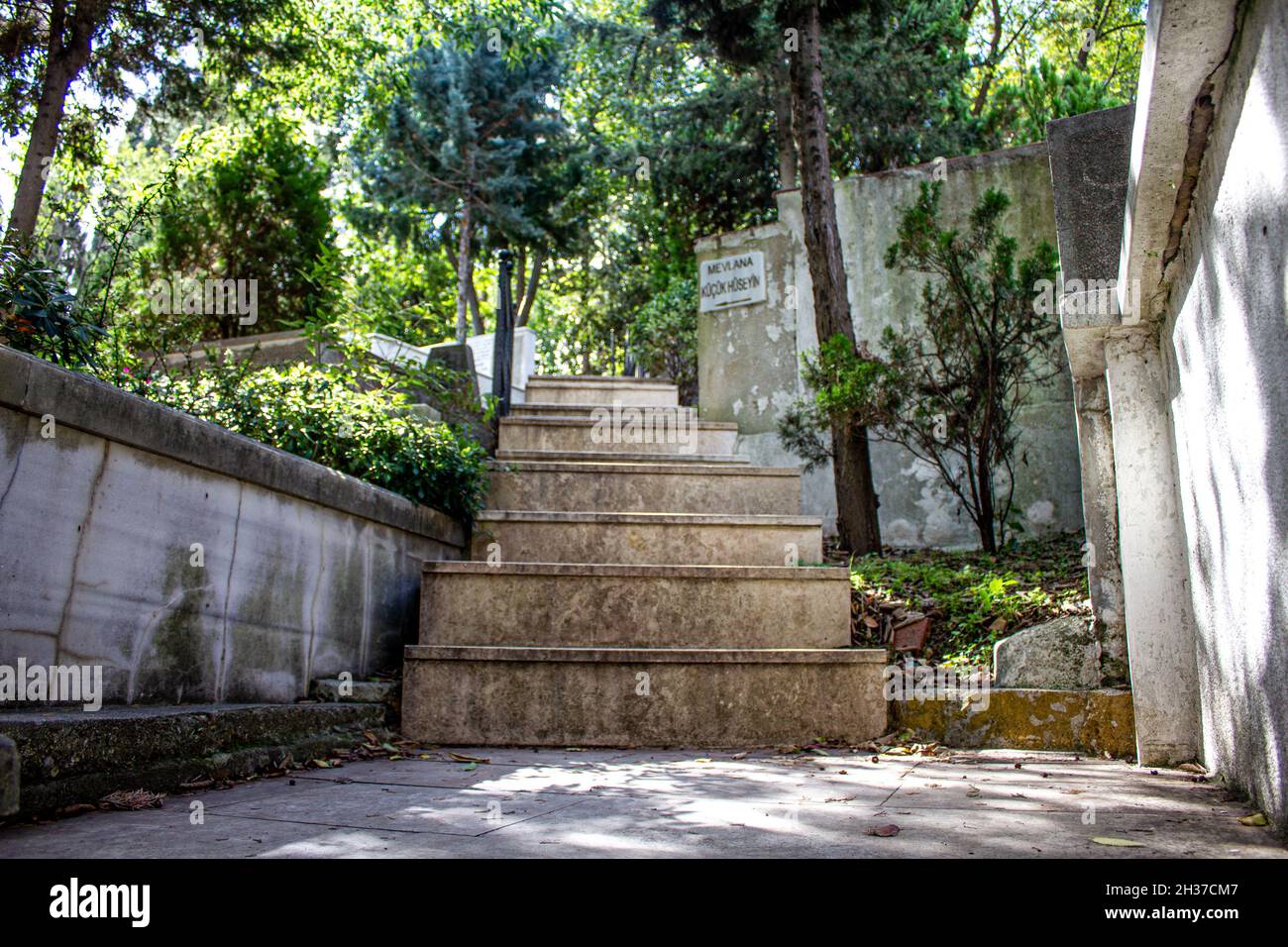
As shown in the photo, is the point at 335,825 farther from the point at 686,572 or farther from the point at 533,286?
the point at 533,286

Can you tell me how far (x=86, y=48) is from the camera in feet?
22.2

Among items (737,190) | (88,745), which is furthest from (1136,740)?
(737,190)

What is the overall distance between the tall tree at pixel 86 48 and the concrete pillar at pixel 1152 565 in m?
6.55

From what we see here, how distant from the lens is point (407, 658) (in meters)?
3.79

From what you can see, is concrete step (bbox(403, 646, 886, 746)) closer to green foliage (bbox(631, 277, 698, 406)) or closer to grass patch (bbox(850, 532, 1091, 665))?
grass patch (bbox(850, 532, 1091, 665))

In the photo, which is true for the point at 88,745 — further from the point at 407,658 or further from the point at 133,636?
the point at 407,658

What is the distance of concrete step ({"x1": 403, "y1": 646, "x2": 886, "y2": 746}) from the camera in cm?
376

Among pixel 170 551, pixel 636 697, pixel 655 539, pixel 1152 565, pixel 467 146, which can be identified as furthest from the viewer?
pixel 467 146

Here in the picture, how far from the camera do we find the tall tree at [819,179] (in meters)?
5.99

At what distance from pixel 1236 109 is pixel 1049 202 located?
581 centimetres

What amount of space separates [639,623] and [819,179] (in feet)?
11.6

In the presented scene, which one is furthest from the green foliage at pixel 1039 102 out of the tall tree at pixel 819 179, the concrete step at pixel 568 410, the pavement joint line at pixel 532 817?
the pavement joint line at pixel 532 817

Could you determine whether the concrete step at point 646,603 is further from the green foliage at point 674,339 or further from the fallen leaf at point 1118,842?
the green foliage at point 674,339

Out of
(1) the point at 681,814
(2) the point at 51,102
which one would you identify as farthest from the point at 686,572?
(2) the point at 51,102
